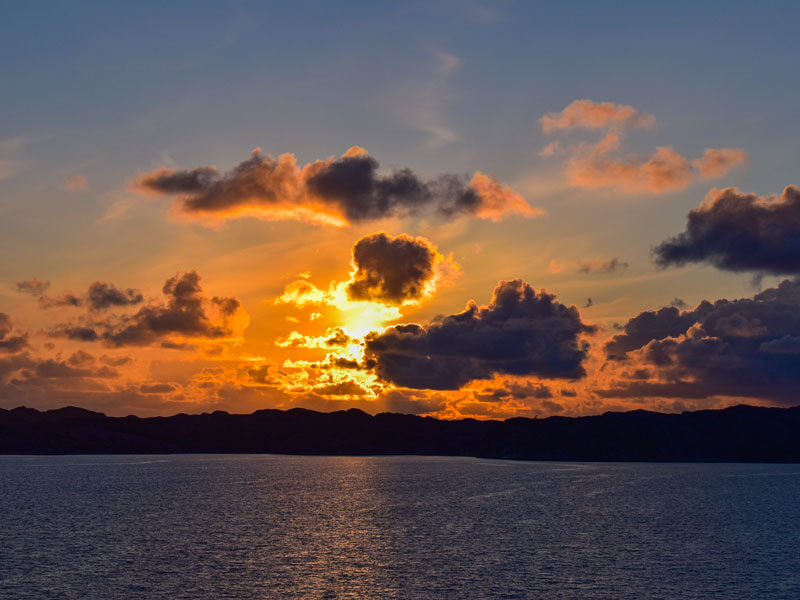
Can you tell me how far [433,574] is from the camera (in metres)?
88.2

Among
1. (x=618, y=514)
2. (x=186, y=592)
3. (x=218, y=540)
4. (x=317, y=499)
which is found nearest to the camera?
(x=186, y=592)

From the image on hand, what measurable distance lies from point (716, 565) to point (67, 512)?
4815 inches

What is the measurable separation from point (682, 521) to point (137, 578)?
337 feet

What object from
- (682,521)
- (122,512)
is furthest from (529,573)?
(122,512)

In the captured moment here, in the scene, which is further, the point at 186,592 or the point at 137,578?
the point at 137,578

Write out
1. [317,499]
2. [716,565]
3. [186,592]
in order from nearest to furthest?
[186,592] < [716,565] < [317,499]

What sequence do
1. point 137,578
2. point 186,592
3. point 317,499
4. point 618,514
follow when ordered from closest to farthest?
1. point 186,592
2. point 137,578
3. point 618,514
4. point 317,499

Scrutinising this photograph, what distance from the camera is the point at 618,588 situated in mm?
80375

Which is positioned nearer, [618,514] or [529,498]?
[618,514]

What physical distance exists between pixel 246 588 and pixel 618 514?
97.3m

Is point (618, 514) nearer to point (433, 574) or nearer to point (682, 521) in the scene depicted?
point (682, 521)

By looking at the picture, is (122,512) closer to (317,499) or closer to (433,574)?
(317,499)

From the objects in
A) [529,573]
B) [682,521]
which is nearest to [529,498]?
[682,521]

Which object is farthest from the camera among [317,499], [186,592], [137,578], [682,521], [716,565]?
[317,499]
